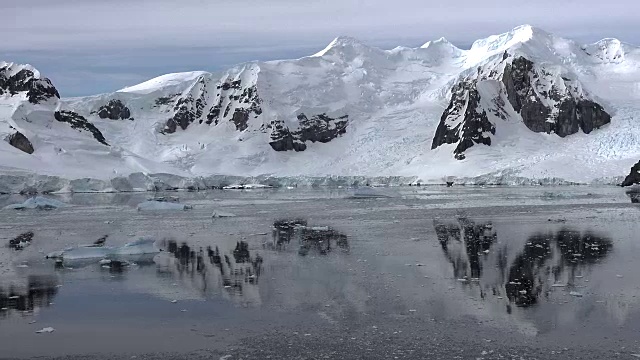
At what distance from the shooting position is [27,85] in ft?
313

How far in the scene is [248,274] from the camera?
17953 millimetres

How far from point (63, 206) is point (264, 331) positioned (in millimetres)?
37493

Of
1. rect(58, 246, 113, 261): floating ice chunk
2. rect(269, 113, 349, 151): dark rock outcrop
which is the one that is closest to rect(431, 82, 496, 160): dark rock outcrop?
rect(269, 113, 349, 151): dark rock outcrop

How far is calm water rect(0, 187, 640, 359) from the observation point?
1152cm

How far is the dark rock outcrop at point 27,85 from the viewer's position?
9431 cm

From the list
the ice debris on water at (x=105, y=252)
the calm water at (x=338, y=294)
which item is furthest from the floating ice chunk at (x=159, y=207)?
the ice debris on water at (x=105, y=252)

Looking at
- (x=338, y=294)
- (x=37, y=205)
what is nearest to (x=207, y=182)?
(x=37, y=205)

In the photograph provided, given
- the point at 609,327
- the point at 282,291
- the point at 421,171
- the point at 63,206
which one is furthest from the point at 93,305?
the point at 421,171

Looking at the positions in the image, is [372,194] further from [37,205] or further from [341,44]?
[341,44]

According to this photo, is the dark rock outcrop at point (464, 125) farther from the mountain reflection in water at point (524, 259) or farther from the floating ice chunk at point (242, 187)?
the mountain reflection in water at point (524, 259)

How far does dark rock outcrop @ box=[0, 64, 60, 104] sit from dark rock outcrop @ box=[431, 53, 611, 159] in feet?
183

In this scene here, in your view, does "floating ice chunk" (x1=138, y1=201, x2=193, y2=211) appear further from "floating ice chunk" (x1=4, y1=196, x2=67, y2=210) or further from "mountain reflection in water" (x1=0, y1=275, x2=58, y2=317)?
"mountain reflection in water" (x1=0, y1=275, x2=58, y2=317)

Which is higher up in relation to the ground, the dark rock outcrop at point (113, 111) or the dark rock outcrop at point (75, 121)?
the dark rock outcrop at point (113, 111)

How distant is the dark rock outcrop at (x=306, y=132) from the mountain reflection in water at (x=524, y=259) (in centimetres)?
9157
